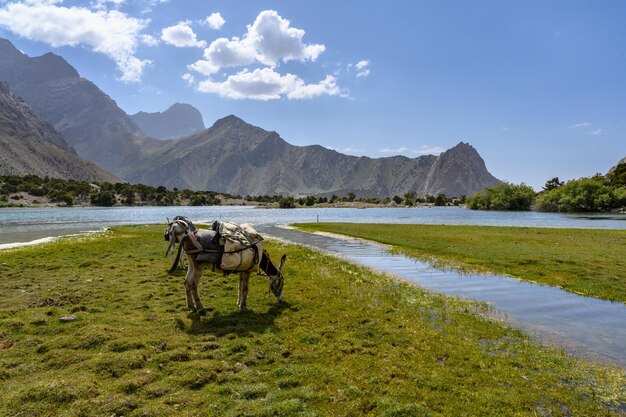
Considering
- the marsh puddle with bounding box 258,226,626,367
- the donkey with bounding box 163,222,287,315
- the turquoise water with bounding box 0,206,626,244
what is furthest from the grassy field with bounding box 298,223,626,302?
the turquoise water with bounding box 0,206,626,244

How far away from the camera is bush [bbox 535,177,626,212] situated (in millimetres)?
132000

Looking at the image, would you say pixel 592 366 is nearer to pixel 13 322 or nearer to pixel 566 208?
pixel 13 322

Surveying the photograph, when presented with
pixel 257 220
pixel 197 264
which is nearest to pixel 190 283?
pixel 197 264

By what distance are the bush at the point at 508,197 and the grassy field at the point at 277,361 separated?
177184mm

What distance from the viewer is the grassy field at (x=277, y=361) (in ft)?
26.5

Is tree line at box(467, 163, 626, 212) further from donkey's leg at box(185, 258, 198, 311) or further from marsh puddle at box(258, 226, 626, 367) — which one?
donkey's leg at box(185, 258, 198, 311)

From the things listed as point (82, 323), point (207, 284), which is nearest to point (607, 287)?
point (207, 284)

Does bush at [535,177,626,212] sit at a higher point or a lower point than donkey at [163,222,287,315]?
higher

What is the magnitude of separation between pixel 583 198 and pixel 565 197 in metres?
6.60

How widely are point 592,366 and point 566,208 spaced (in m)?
165

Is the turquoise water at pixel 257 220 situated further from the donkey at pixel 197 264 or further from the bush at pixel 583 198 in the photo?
the donkey at pixel 197 264

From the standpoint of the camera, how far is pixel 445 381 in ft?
30.3

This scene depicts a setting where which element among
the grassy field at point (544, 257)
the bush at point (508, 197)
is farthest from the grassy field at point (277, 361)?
the bush at point (508, 197)

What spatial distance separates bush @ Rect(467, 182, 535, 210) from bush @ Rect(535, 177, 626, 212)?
15242 mm
